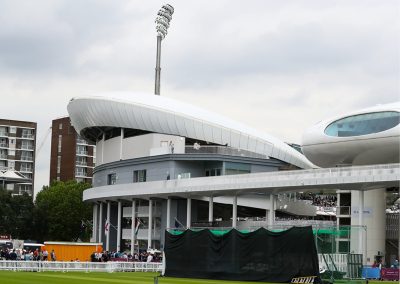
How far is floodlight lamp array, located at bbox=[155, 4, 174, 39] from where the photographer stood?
135 metres

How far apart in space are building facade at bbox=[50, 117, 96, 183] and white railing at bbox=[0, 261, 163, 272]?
391 ft

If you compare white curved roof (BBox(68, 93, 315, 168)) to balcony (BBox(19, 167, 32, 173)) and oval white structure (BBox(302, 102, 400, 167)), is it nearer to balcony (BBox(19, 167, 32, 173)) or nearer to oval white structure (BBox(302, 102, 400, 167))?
oval white structure (BBox(302, 102, 400, 167))

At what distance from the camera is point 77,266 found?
182 feet

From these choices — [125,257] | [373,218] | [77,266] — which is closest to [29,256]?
[77,266]

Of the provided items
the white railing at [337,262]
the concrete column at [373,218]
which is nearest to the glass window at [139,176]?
the concrete column at [373,218]

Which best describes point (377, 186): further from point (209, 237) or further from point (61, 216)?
point (61, 216)

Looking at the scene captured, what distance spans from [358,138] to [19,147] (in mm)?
118374

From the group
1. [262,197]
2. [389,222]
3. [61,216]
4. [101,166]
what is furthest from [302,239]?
[61,216]

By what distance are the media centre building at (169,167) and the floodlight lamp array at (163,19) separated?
92.8 feet

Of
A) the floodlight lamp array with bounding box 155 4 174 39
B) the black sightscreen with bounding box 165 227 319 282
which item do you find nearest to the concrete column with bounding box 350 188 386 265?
the black sightscreen with bounding box 165 227 319 282

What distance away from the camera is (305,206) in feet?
325

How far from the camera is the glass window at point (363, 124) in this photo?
6662cm

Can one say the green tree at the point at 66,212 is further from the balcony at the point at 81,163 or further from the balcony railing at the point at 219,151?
the balcony railing at the point at 219,151

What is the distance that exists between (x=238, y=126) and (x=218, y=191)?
21284 mm
